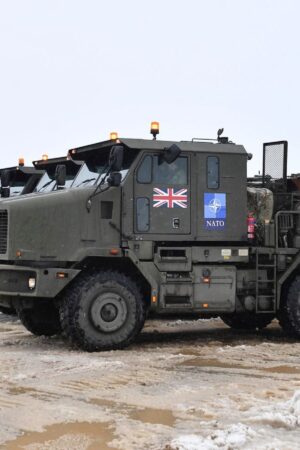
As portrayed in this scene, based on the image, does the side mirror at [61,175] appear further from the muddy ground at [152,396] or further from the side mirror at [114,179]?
the muddy ground at [152,396]

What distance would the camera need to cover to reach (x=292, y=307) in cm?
1055

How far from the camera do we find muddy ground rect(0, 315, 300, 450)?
5145 millimetres

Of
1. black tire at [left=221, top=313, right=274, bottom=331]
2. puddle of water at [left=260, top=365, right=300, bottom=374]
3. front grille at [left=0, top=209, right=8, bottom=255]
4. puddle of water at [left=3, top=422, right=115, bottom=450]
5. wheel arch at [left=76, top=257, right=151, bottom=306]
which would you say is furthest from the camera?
black tire at [left=221, top=313, right=274, bottom=331]

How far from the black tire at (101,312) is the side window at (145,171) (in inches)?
54.4

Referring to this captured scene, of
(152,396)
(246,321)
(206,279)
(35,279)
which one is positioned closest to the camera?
(152,396)

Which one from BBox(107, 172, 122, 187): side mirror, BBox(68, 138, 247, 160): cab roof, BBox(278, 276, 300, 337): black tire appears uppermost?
BBox(68, 138, 247, 160): cab roof

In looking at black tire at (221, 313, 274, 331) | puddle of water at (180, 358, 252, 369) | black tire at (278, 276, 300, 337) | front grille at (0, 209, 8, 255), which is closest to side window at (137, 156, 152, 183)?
front grille at (0, 209, 8, 255)

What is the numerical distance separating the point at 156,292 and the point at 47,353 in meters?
1.71

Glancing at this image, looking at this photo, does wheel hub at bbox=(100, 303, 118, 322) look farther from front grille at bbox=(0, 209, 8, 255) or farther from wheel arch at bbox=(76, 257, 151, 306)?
front grille at bbox=(0, 209, 8, 255)

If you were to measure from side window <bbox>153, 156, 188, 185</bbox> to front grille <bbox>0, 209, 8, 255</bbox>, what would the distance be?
212cm

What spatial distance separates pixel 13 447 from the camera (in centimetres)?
502

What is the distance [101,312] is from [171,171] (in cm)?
225

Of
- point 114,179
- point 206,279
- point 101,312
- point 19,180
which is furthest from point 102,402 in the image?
point 19,180

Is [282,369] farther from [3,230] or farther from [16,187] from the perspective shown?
[16,187]
